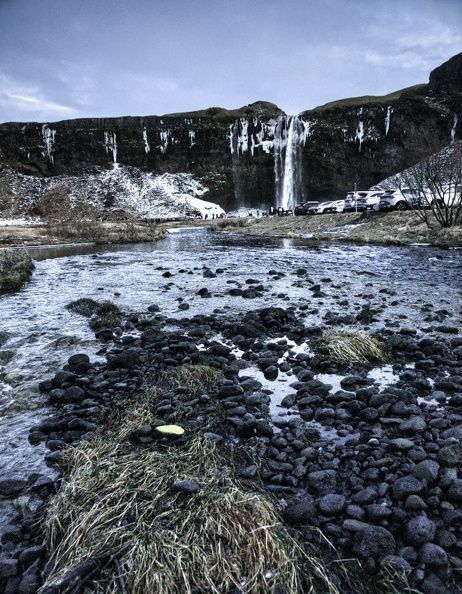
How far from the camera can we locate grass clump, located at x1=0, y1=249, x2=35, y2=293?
12.7 meters

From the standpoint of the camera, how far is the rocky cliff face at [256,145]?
273 feet

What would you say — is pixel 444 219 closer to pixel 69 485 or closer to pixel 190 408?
pixel 190 408

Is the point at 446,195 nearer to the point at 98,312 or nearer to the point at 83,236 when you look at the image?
the point at 98,312

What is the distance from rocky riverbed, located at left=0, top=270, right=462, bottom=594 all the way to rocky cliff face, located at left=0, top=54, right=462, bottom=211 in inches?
3340

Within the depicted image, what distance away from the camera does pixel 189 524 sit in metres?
2.61

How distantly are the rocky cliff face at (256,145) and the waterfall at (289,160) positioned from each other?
0.23m

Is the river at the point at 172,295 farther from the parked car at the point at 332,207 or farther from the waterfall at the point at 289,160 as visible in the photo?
the waterfall at the point at 289,160

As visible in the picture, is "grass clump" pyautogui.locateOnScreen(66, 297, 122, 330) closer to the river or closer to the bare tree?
the river

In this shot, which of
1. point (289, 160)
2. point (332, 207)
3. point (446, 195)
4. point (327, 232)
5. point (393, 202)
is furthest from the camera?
point (289, 160)

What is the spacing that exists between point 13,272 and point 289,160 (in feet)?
276

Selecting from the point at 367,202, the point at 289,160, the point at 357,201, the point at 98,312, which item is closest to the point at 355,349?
the point at 98,312

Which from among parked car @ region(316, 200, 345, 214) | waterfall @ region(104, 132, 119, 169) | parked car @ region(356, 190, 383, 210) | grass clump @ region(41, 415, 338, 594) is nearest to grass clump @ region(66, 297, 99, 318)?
grass clump @ region(41, 415, 338, 594)

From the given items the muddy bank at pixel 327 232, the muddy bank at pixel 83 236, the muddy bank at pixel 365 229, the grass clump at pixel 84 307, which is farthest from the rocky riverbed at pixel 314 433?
the muddy bank at pixel 83 236

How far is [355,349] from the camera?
600 cm
